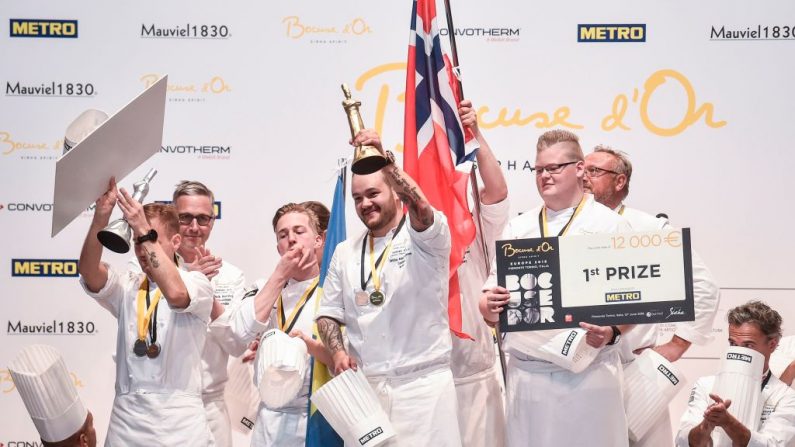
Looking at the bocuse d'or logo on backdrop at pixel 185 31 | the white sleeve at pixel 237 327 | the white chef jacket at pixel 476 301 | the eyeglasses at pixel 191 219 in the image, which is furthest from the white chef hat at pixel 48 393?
the bocuse d'or logo on backdrop at pixel 185 31

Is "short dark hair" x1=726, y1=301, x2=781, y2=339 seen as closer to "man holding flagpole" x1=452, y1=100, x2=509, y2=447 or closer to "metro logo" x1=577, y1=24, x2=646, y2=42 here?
"man holding flagpole" x1=452, y1=100, x2=509, y2=447

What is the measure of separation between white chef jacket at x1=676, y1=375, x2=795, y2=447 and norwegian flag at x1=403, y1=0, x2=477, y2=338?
1583mm

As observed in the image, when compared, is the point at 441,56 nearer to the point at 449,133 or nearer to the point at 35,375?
the point at 449,133

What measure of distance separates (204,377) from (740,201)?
11.3 feet

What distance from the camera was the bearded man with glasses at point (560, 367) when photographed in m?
4.09

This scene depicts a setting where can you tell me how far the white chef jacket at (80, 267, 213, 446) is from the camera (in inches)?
167

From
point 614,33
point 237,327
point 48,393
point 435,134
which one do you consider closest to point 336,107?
point 435,134

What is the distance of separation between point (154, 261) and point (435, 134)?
1.45 metres

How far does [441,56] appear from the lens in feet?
15.6

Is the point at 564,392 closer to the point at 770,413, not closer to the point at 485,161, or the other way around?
the point at 485,161

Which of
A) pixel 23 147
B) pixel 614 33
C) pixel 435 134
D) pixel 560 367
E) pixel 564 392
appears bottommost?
pixel 564 392

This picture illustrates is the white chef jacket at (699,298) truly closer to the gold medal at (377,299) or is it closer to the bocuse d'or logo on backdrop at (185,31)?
the gold medal at (377,299)

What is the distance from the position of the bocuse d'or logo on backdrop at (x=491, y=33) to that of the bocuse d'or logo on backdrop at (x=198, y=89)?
5.06 ft

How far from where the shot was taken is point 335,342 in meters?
4.16
